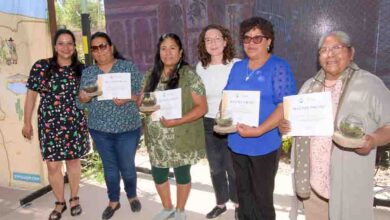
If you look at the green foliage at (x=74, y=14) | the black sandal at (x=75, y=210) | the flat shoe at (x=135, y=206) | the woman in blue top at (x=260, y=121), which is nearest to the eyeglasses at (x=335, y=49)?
the woman in blue top at (x=260, y=121)

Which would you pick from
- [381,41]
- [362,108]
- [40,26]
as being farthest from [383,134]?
[40,26]

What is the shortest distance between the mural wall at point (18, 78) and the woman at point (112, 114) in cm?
131

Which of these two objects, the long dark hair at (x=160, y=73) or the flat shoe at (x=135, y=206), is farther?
the flat shoe at (x=135, y=206)

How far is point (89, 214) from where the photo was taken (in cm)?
416

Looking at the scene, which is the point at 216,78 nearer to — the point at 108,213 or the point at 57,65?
the point at 57,65

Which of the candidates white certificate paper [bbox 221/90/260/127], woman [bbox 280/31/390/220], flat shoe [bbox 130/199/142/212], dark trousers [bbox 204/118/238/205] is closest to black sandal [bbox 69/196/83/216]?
flat shoe [bbox 130/199/142/212]

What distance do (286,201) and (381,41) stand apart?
2.01 meters

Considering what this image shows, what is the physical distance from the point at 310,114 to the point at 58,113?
8.31 ft

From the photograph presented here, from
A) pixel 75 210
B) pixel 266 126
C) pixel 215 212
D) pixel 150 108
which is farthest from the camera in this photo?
pixel 75 210

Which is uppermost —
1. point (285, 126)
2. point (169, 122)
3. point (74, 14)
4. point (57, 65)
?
point (74, 14)

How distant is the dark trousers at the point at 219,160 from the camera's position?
3498mm

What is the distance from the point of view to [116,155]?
152 inches

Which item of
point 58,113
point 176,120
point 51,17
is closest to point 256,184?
point 176,120

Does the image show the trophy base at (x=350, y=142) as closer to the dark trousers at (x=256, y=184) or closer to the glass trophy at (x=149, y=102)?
the dark trousers at (x=256, y=184)
